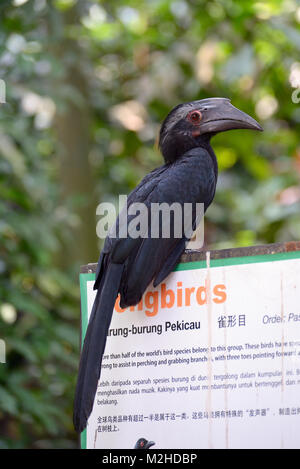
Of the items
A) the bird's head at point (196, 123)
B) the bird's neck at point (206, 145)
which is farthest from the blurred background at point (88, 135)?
the bird's neck at point (206, 145)

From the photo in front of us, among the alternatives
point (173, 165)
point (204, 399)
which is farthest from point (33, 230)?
point (204, 399)

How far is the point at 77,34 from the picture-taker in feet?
15.5

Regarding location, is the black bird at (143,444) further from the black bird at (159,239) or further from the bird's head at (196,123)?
the bird's head at (196,123)

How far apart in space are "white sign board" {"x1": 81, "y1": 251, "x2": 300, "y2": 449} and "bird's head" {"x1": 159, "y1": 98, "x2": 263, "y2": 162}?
0.64m

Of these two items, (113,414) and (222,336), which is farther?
(113,414)

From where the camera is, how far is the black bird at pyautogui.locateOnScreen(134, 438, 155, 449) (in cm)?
217

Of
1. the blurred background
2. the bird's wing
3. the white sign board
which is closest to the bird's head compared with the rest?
the bird's wing

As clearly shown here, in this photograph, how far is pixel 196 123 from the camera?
2.78 meters

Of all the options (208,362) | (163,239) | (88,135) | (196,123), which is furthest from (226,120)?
(88,135)

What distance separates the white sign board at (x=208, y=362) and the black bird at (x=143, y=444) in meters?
0.02

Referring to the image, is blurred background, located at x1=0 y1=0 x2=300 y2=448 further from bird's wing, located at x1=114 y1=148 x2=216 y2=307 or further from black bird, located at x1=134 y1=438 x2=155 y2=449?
black bird, located at x1=134 y1=438 x2=155 y2=449
